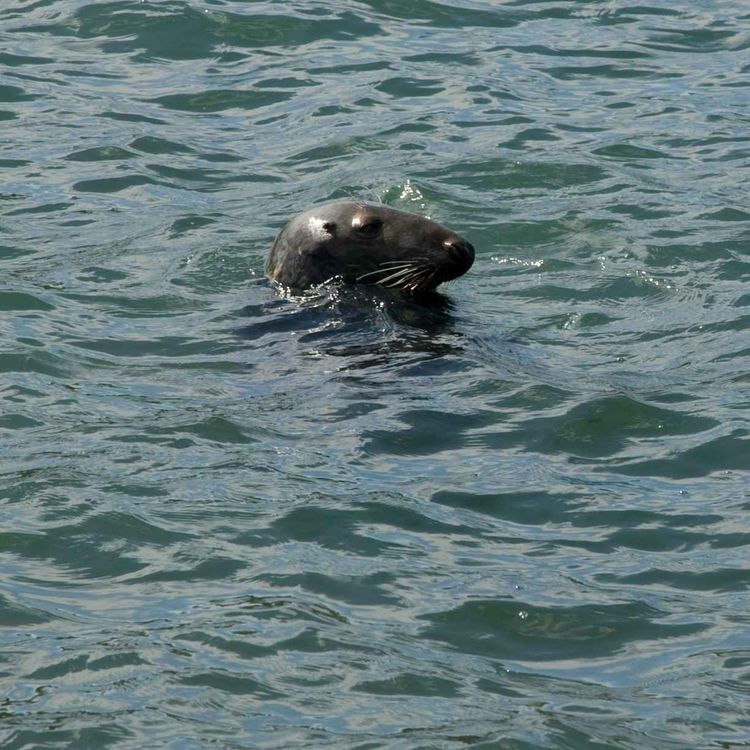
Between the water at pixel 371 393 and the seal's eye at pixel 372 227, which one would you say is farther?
the seal's eye at pixel 372 227

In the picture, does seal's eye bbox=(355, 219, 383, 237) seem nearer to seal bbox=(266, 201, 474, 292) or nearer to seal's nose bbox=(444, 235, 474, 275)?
seal bbox=(266, 201, 474, 292)

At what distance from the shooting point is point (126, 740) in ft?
16.8

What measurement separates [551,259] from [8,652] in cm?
596

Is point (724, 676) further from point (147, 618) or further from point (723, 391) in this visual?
point (723, 391)

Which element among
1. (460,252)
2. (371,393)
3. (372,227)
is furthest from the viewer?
(372,227)

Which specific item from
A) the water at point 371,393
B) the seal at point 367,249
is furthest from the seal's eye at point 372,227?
the water at point 371,393

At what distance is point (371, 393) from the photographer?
27.5 feet

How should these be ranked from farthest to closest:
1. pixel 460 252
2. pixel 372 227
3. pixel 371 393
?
pixel 372 227, pixel 460 252, pixel 371 393

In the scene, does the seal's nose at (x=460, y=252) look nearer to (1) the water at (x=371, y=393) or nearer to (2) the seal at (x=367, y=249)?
(2) the seal at (x=367, y=249)

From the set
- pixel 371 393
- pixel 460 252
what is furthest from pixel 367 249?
pixel 371 393

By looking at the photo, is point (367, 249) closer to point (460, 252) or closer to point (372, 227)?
point (372, 227)

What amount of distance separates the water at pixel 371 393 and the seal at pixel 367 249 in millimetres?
202

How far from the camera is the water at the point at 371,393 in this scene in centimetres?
554

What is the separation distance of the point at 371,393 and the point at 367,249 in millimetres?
1895
